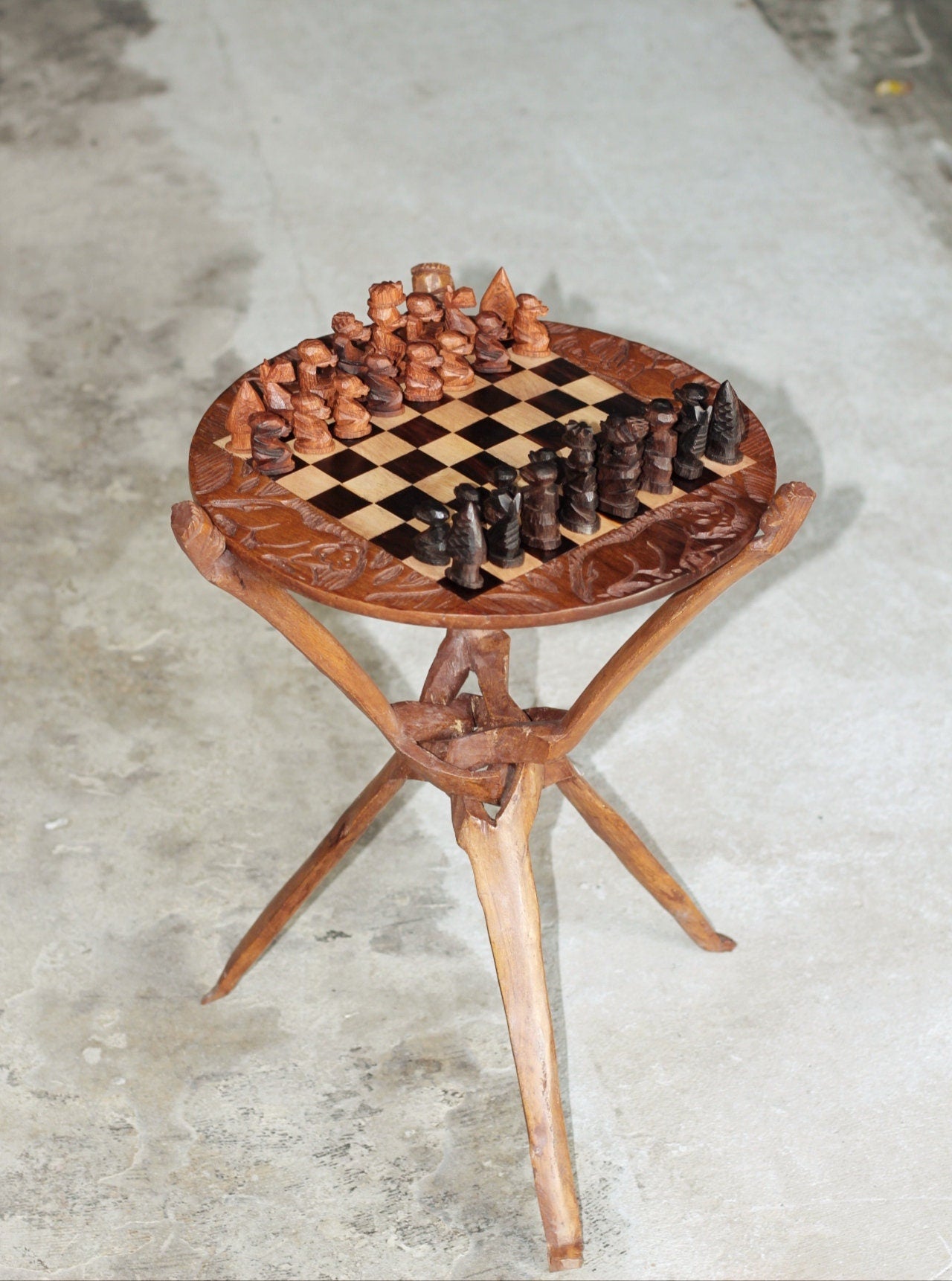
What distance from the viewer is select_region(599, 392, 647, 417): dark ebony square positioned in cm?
260

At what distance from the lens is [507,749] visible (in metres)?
2.53

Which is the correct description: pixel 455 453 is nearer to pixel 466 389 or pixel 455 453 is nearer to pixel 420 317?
pixel 466 389

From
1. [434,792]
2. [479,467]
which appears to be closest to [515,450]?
[479,467]

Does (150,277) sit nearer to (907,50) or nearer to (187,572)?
(187,572)

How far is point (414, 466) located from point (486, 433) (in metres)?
0.15

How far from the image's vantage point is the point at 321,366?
266cm

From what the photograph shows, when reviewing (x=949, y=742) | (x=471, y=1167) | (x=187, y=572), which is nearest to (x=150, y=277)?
(x=187, y=572)

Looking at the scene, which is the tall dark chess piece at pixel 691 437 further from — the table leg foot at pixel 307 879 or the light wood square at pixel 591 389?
the table leg foot at pixel 307 879

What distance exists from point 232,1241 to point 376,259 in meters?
3.32

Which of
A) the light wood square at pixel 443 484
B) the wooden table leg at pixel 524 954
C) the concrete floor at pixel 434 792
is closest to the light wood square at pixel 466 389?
the light wood square at pixel 443 484

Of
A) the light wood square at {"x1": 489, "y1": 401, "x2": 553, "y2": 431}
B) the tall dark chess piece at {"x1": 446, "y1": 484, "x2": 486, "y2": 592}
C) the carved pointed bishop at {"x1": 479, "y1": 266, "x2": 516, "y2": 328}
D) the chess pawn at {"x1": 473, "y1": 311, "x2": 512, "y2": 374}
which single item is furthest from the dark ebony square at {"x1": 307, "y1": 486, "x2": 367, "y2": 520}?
the carved pointed bishop at {"x1": 479, "y1": 266, "x2": 516, "y2": 328}

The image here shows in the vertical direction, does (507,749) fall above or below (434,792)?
above

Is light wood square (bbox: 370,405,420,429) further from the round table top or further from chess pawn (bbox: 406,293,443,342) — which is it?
chess pawn (bbox: 406,293,443,342)

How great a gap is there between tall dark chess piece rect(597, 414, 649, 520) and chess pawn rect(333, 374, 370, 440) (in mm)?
401
